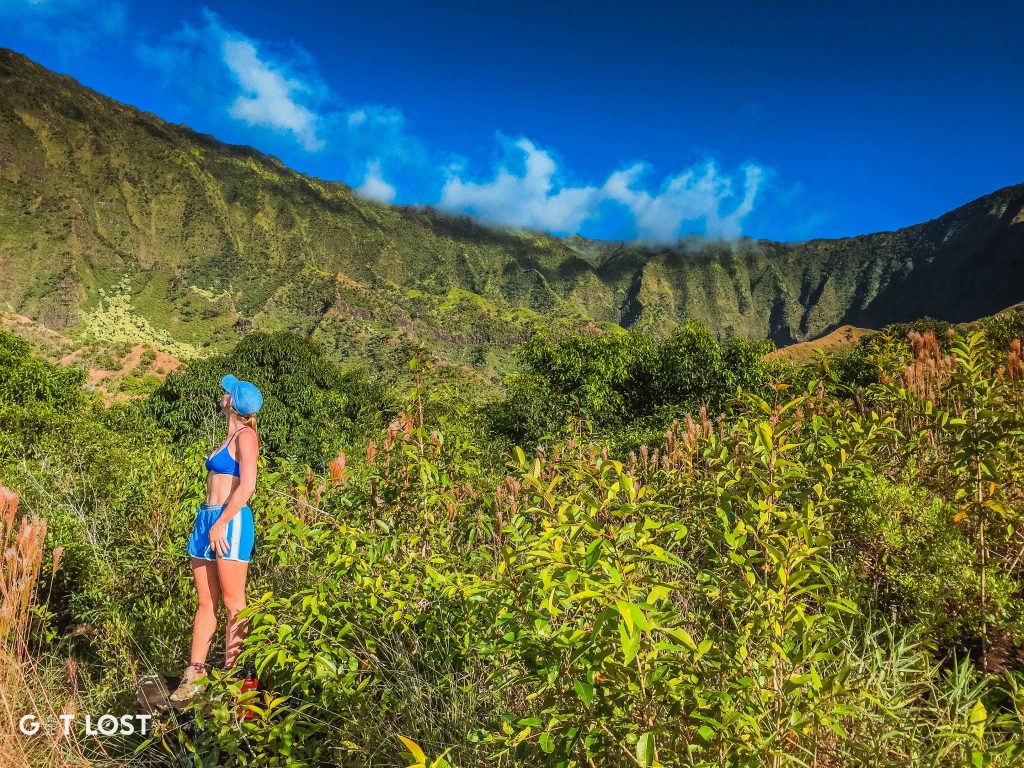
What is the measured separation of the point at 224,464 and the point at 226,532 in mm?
407

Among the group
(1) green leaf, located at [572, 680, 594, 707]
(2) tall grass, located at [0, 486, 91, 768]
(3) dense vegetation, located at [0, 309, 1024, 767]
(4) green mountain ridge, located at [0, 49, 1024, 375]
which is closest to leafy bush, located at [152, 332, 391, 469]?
(3) dense vegetation, located at [0, 309, 1024, 767]

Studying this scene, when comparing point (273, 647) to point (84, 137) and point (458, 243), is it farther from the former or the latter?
point (458, 243)

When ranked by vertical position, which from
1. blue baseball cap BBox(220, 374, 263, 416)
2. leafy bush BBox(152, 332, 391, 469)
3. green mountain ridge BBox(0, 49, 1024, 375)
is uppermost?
green mountain ridge BBox(0, 49, 1024, 375)

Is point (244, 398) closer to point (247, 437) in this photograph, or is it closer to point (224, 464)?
point (247, 437)

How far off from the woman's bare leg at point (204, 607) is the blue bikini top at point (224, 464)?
52 centimetres

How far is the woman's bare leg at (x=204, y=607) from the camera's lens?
313 cm

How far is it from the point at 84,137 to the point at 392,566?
152550mm

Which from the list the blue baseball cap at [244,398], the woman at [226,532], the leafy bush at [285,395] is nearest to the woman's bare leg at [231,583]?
the woman at [226,532]

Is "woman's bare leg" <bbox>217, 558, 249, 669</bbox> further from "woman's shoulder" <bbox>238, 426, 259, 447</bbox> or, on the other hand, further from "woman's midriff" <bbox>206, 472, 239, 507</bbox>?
"woman's shoulder" <bbox>238, 426, 259, 447</bbox>

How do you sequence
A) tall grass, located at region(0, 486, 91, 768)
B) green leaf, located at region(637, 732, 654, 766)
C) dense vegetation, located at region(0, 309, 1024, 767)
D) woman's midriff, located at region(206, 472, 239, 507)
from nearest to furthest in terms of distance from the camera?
green leaf, located at region(637, 732, 654, 766)
dense vegetation, located at region(0, 309, 1024, 767)
tall grass, located at region(0, 486, 91, 768)
woman's midriff, located at region(206, 472, 239, 507)

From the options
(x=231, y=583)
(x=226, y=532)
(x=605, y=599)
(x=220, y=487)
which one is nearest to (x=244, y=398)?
(x=220, y=487)

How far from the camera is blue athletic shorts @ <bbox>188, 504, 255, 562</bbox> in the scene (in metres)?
3.16

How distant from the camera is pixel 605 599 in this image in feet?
4.41

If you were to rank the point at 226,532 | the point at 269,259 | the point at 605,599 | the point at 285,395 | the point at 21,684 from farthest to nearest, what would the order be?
the point at 269,259, the point at 285,395, the point at 226,532, the point at 21,684, the point at 605,599
